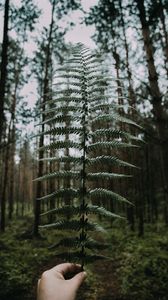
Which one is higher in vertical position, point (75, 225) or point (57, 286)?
point (75, 225)

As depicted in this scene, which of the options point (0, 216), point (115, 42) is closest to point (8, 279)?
point (0, 216)

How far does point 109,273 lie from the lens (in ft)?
37.6

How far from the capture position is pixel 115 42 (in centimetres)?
1797

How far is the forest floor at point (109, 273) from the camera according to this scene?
913 cm

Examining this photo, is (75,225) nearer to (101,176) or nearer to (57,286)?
(101,176)

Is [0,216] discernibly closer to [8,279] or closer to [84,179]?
[8,279]

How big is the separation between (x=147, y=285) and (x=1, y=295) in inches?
173

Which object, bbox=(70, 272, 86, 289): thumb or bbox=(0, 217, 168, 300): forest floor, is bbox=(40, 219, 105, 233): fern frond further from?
bbox=(0, 217, 168, 300): forest floor

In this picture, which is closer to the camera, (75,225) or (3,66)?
(75,225)

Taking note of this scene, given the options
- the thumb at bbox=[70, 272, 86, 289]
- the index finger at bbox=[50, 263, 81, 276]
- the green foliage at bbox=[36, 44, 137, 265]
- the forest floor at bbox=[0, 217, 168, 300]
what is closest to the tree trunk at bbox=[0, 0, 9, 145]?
the forest floor at bbox=[0, 217, 168, 300]

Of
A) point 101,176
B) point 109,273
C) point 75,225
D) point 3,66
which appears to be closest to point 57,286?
point 75,225

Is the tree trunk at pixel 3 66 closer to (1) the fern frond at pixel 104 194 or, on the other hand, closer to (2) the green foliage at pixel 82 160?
(2) the green foliage at pixel 82 160

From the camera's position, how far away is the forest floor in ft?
30.0

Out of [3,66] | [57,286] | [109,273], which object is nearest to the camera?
[57,286]
